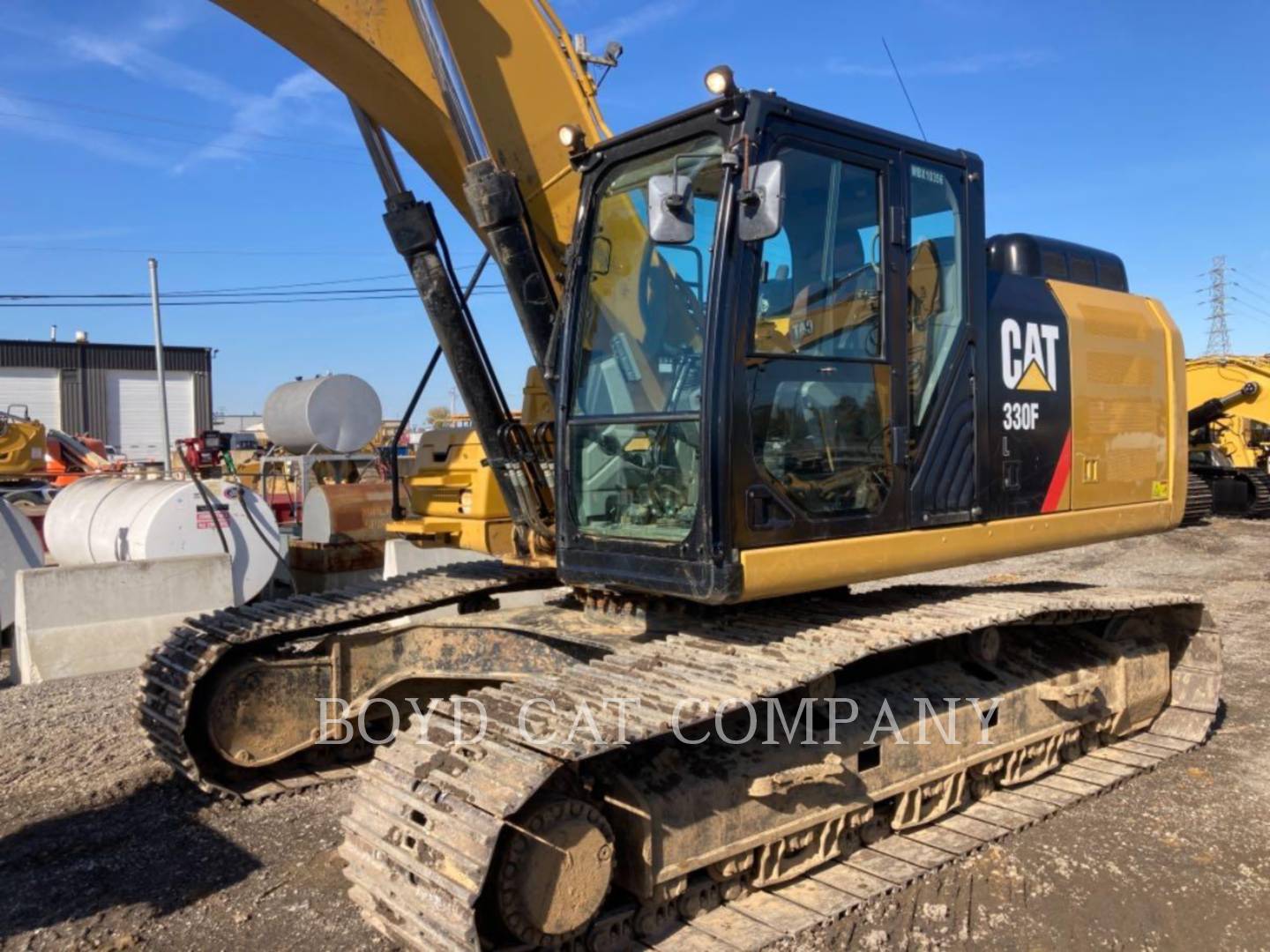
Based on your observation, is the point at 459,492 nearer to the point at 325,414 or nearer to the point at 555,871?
the point at 555,871

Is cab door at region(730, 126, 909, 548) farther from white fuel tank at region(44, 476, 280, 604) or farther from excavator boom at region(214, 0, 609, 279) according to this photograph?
white fuel tank at region(44, 476, 280, 604)

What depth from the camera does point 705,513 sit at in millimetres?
3719

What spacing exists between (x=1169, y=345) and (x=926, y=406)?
8.24 ft

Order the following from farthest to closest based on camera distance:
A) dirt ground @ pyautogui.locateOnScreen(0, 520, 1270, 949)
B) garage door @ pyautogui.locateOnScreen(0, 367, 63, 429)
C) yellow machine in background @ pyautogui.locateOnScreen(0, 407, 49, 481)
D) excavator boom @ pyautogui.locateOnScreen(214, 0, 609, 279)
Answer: garage door @ pyautogui.locateOnScreen(0, 367, 63, 429) < yellow machine in background @ pyautogui.locateOnScreen(0, 407, 49, 481) < excavator boom @ pyautogui.locateOnScreen(214, 0, 609, 279) < dirt ground @ pyautogui.locateOnScreen(0, 520, 1270, 949)

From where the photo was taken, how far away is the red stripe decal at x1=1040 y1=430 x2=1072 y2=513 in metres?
5.12

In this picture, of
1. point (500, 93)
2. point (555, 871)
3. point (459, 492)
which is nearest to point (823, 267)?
point (500, 93)

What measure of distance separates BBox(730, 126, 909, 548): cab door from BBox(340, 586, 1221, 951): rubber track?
447mm

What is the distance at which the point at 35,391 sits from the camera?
141 feet

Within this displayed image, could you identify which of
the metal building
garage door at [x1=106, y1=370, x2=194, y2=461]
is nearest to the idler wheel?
the metal building

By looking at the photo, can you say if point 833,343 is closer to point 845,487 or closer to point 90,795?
point 845,487

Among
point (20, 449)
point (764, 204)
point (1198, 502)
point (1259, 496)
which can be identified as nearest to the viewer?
point (764, 204)

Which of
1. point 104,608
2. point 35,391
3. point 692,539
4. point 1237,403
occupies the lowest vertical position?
point 104,608

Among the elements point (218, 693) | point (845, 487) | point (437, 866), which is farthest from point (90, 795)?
point (845, 487)

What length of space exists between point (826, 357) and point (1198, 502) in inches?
609
